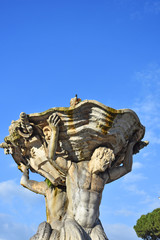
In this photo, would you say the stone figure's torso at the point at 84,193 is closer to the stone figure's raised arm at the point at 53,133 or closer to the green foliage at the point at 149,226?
the stone figure's raised arm at the point at 53,133

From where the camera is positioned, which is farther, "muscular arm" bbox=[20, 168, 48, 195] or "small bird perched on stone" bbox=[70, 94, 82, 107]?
"muscular arm" bbox=[20, 168, 48, 195]

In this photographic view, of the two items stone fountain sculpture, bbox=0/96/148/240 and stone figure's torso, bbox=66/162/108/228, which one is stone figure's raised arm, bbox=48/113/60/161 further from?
stone figure's torso, bbox=66/162/108/228

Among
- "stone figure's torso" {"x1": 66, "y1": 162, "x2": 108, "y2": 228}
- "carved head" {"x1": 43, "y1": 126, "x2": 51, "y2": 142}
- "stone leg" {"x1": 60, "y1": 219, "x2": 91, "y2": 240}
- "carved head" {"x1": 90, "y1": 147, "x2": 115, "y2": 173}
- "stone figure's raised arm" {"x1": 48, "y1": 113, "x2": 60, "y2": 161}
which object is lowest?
"stone leg" {"x1": 60, "y1": 219, "x2": 91, "y2": 240}

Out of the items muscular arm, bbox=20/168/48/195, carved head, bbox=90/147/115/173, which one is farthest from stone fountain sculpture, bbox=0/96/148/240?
muscular arm, bbox=20/168/48/195

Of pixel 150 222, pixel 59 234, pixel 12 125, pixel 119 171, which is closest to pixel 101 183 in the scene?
pixel 119 171

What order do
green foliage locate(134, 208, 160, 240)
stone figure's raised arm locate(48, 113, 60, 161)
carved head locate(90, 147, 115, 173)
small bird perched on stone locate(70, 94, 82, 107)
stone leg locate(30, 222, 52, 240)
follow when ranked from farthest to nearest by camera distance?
green foliage locate(134, 208, 160, 240), small bird perched on stone locate(70, 94, 82, 107), carved head locate(90, 147, 115, 173), stone figure's raised arm locate(48, 113, 60, 161), stone leg locate(30, 222, 52, 240)

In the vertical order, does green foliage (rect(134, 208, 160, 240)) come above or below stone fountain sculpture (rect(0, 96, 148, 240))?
above

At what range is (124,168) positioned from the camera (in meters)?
9.16

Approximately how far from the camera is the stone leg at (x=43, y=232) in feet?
25.1

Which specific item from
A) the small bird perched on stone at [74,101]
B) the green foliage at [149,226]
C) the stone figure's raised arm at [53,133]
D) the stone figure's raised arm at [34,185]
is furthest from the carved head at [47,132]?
the green foliage at [149,226]

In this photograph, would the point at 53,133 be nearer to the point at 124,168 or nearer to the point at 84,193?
the point at 84,193

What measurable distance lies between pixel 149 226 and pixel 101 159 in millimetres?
23041

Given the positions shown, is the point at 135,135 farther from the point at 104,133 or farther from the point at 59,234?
the point at 59,234

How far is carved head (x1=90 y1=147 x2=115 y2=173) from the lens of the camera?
8.32 m
